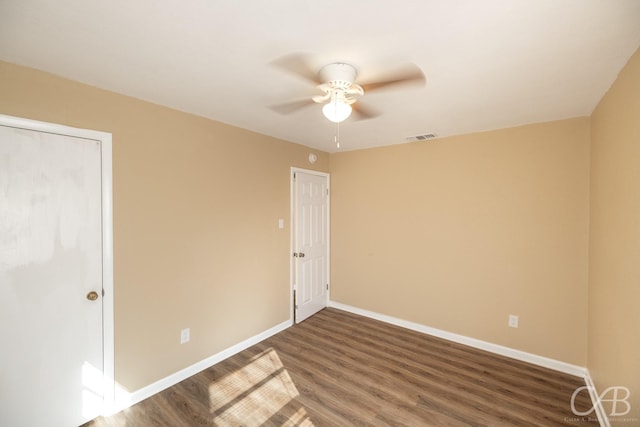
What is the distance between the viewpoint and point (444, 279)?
3213mm

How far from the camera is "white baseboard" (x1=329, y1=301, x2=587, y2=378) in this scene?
8.32 feet

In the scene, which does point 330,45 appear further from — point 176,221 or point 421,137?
point 421,137

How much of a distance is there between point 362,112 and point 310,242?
2.04 metres

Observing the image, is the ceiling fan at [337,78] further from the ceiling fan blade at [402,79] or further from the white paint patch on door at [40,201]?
the white paint patch on door at [40,201]

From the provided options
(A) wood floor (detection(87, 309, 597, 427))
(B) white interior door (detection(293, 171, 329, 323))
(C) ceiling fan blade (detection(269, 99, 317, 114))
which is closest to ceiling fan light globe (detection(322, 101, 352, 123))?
(C) ceiling fan blade (detection(269, 99, 317, 114))

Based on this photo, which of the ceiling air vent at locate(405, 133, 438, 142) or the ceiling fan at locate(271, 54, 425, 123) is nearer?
the ceiling fan at locate(271, 54, 425, 123)

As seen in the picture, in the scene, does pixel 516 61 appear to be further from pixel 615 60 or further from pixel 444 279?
pixel 444 279

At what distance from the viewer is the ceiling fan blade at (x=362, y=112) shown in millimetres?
2225

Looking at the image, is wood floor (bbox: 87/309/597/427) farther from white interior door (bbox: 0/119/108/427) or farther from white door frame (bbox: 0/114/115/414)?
white interior door (bbox: 0/119/108/427)

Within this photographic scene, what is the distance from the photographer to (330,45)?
1393mm

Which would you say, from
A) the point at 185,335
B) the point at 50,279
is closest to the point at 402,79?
the point at 50,279

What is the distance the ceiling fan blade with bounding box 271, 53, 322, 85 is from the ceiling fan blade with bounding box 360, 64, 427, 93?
368mm

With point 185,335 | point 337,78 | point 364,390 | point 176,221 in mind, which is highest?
point 337,78

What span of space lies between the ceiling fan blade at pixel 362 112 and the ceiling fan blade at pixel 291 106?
36cm
